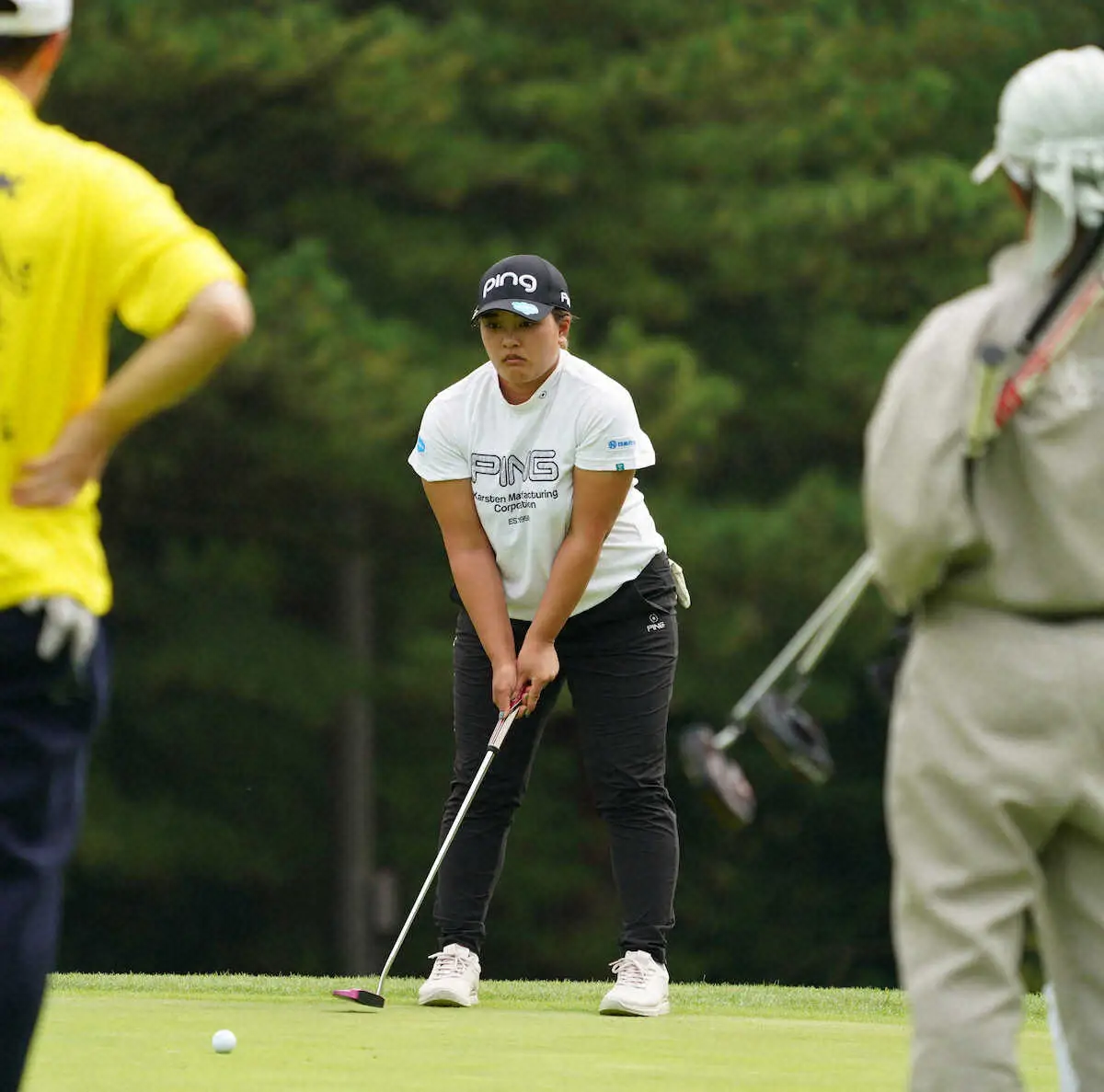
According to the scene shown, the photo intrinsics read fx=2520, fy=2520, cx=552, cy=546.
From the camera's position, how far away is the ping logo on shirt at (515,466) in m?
5.42

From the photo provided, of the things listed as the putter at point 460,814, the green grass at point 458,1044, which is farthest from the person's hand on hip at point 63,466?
the putter at point 460,814

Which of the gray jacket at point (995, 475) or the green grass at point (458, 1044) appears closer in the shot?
the gray jacket at point (995, 475)

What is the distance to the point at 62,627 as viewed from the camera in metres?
2.94

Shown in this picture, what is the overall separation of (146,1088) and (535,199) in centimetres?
1335

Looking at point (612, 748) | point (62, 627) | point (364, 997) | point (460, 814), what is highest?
point (62, 627)

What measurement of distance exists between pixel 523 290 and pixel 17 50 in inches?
96.1

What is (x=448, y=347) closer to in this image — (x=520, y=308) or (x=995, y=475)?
(x=520, y=308)

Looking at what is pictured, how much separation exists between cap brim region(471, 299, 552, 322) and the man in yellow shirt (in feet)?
7.79

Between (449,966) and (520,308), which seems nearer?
(520,308)

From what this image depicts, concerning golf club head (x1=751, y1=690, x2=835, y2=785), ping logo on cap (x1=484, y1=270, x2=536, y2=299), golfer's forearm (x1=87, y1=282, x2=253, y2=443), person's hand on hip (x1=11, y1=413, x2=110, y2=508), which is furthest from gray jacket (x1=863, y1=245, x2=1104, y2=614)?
ping logo on cap (x1=484, y1=270, x2=536, y2=299)

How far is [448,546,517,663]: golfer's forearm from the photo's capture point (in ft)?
17.9

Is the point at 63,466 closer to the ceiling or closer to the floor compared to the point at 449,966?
closer to the ceiling

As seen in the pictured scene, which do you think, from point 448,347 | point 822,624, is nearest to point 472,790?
point 822,624

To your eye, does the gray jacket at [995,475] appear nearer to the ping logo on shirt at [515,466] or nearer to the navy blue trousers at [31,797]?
the navy blue trousers at [31,797]
